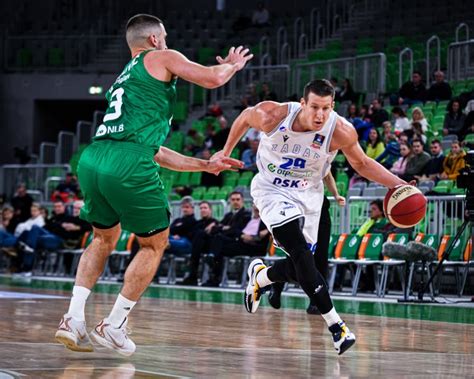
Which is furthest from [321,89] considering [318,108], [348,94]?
[348,94]

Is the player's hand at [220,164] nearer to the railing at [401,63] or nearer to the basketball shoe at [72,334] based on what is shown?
the basketball shoe at [72,334]

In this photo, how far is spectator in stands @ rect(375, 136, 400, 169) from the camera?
52.6ft

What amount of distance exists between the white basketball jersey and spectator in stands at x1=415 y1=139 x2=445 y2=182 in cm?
725

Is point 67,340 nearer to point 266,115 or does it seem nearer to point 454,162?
point 266,115

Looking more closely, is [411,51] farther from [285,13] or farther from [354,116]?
[285,13]

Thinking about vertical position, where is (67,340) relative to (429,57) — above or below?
below

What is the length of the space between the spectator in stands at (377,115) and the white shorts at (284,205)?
32.9 feet

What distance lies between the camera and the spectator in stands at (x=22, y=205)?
21.1 m

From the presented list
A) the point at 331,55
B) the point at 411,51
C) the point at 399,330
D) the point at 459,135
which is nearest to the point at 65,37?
the point at 331,55

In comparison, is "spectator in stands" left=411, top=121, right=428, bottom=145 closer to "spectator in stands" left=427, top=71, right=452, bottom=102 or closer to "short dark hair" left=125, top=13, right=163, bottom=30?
"spectator in stands" left=427, top=71, right=452, bottom=102

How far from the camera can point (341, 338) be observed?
638cm

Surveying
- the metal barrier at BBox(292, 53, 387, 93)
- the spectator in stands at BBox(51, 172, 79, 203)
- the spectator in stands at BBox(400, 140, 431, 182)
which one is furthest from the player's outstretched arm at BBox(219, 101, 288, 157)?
the spectator in stands at BBox(51, 172, 79, 203)

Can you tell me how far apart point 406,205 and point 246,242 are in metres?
7.81

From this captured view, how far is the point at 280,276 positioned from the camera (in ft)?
26.4
